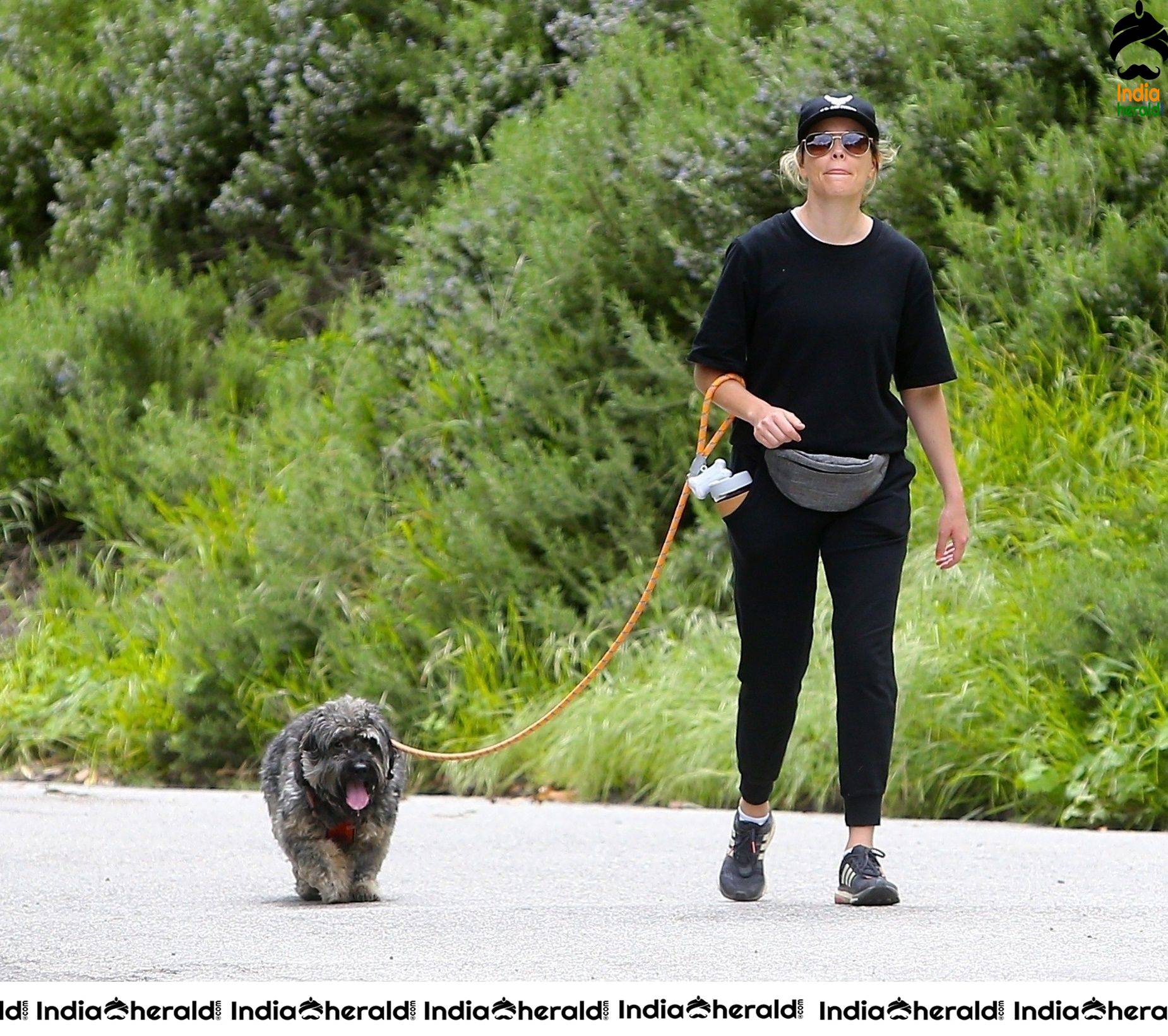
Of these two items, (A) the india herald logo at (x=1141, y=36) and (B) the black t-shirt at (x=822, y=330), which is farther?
(A) the india herald logo at (x=1141, y=36)

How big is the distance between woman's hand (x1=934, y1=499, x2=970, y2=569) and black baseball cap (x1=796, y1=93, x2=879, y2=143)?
1.03 meters

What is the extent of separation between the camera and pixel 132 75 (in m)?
16.4

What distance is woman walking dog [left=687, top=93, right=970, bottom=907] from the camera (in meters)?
5.22

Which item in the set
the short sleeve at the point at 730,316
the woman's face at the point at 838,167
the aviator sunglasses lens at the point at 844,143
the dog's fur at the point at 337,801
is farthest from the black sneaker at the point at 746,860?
the aviator sunglasses lens at the point at 844,143

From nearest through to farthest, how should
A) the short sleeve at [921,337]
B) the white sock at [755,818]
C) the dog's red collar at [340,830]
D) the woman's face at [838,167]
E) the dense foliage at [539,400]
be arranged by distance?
the woman's face at [838,167] → the short sleeve at [921,337] → the white sock at [755,818] → the dog's red collar at [340,830] → the dense foliage at [539,400]

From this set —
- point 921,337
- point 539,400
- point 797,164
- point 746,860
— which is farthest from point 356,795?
point 539,400

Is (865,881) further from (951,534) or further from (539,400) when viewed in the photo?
(539,400)

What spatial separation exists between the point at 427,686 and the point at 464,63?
5.87 meters

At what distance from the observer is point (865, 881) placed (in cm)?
532

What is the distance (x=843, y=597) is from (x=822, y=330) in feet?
2.39

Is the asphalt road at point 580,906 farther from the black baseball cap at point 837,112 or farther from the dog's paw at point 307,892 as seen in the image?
the black baseball cap at point 837,112

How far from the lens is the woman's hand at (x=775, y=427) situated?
16.6 feet

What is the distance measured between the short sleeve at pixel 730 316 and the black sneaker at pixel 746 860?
1310mm

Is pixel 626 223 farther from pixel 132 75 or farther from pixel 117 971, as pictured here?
pixel 117 971
